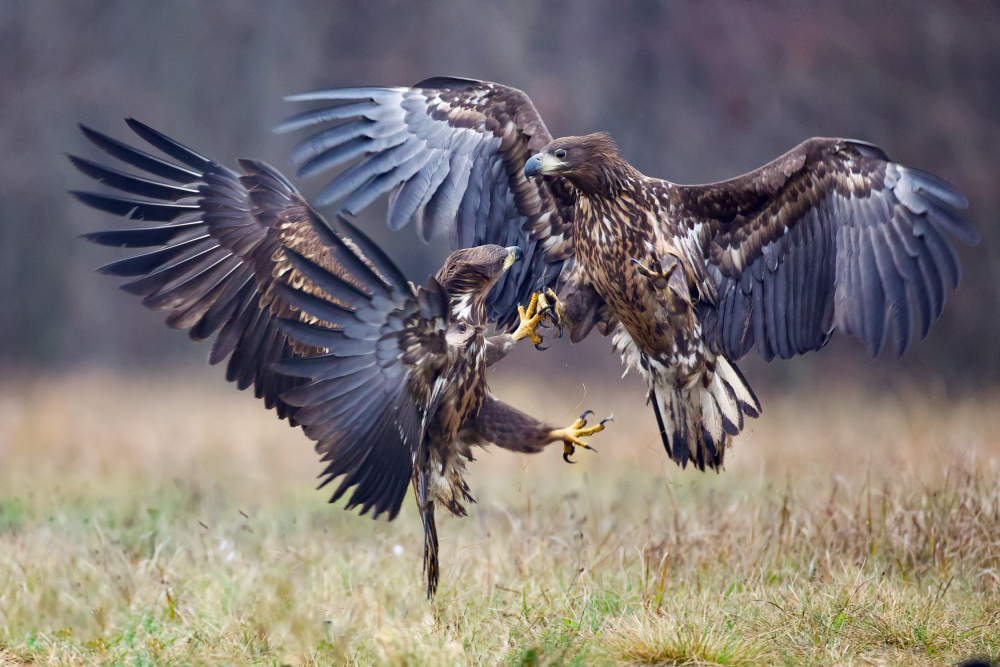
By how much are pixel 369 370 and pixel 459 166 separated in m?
1.39

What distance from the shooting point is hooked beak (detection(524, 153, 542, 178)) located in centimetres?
379

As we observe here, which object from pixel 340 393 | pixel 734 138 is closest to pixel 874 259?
pixel 340 393

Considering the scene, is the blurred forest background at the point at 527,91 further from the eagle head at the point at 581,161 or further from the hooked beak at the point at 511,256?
the hooked beak at the point at 511,256

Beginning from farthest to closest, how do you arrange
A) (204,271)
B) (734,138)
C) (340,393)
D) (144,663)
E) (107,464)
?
(734,138)
(107,464)
(204,271)
(144,663)
(340,393)

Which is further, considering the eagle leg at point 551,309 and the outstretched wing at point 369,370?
the eagle leg at point 551,309

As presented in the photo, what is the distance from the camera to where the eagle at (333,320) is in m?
→ 3.03

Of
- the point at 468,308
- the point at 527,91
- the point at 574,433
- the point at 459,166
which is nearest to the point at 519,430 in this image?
the point at 574,433

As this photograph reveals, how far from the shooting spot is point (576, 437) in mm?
3578

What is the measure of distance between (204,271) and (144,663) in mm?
1463

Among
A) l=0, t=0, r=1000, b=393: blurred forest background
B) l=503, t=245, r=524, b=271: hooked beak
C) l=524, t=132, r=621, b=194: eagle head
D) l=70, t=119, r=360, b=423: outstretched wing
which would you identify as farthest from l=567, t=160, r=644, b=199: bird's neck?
l=0, t=0, r=1000, b=393: blurred forest background

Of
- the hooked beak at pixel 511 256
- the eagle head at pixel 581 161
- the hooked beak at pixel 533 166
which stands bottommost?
the hooked beak at pixel 511 256

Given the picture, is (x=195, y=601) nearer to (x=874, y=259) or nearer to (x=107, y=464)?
(x=874, y=259)

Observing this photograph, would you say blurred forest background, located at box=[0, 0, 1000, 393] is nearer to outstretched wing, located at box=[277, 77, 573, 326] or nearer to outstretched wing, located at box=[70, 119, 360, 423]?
outstretched wing, located at box=[277, 77, 573, 326]

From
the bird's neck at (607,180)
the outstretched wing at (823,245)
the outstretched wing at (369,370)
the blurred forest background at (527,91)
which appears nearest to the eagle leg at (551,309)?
the bird's neck at (607,180)
